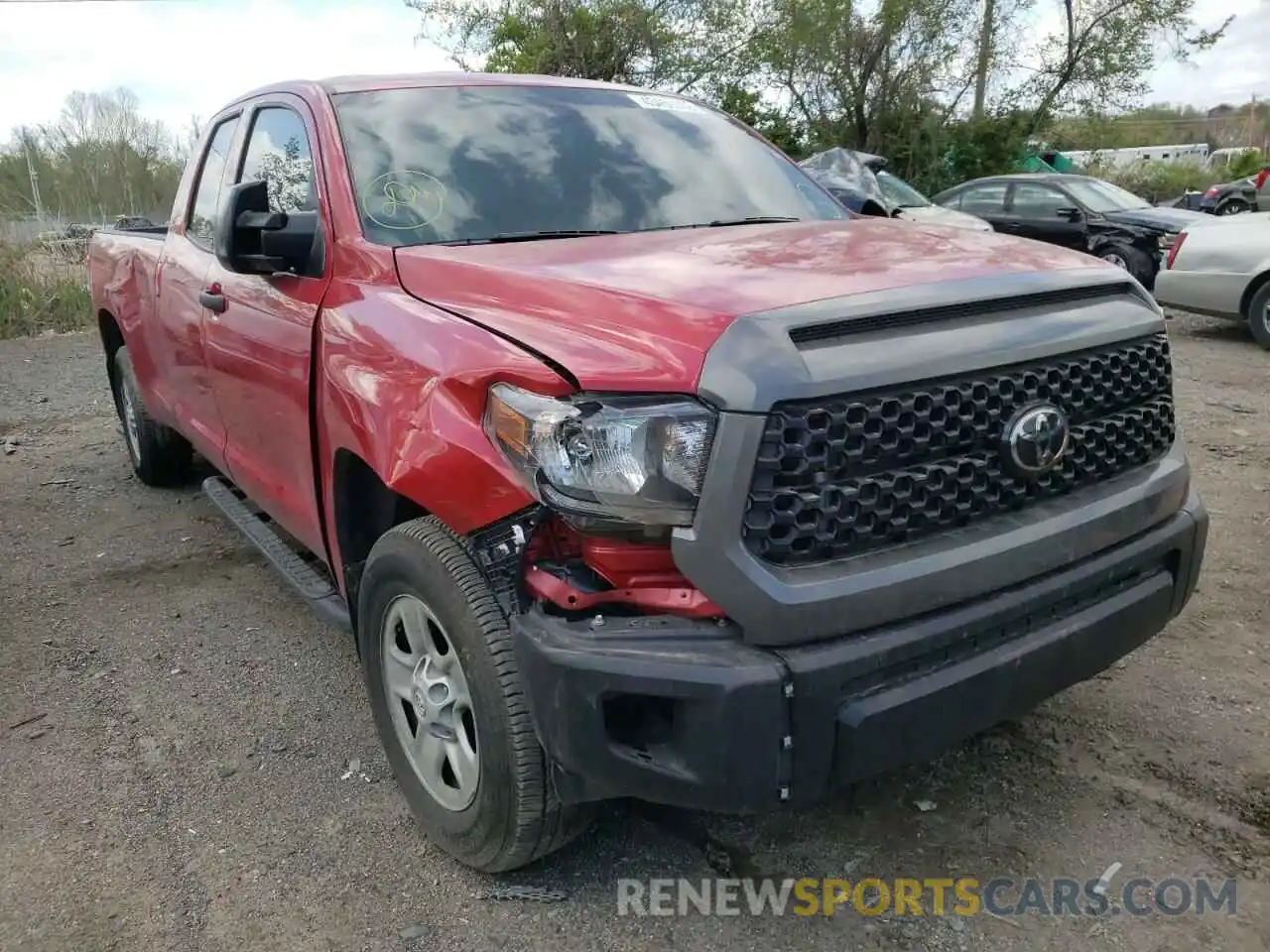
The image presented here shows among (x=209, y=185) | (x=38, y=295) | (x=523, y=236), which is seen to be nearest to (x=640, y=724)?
(x=523, y=236)

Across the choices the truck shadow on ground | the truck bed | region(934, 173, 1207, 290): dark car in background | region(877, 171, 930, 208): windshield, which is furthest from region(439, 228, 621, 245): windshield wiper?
region(934, 173, 1207, 290): dark car in background

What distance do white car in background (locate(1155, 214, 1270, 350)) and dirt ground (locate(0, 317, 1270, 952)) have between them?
5.82 m

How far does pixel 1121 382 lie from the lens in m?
2.50

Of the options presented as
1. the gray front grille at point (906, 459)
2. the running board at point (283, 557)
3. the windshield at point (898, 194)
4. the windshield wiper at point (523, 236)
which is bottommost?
the running board at point (283, 557)

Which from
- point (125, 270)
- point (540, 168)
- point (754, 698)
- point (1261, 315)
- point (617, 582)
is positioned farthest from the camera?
point (1261, 315)

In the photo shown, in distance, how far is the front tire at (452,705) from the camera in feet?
7.16

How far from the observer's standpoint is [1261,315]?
352 inches

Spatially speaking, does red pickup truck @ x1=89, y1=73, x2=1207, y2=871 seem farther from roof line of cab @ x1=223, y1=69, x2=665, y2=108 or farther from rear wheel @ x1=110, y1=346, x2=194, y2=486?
rear wheel @ x1=110, y1=346, x2=194, y2=486

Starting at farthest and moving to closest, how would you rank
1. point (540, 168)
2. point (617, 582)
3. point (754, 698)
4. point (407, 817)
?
point (540, 168) → point (407, 817) → point (617, 582) → point (754, 698)

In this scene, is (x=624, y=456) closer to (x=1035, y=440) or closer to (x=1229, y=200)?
(x=1035, y=440)

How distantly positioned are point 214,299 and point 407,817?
1971 mm

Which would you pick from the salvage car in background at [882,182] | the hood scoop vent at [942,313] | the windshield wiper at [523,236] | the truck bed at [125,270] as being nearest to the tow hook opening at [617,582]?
the hood scoop vent at [942,313]

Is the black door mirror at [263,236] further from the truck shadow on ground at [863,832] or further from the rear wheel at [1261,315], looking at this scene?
the rear wheel at [1261,315]

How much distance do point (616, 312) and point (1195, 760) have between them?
211 centimetres
